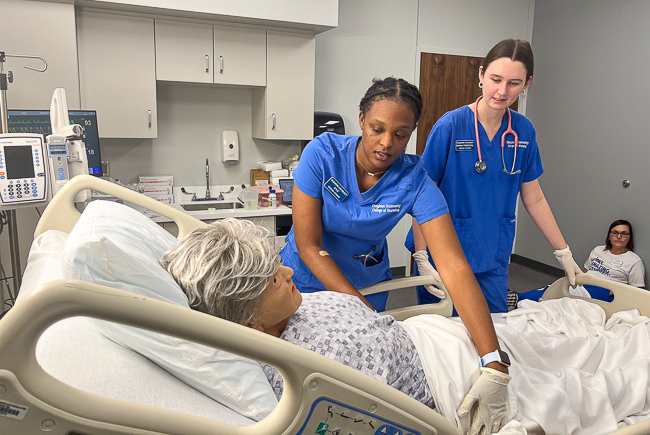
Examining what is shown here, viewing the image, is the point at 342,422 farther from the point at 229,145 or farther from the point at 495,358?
the point at 229,145

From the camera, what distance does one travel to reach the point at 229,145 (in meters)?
3.69

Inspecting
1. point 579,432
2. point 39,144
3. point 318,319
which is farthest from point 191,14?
point 579,432

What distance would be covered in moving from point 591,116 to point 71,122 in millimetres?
3886

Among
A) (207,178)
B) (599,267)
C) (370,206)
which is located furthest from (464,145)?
(599,267)

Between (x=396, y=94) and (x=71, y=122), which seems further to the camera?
(x=71, y=122)

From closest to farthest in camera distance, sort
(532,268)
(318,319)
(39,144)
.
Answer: (318,319) → (39,144) → (532,268)

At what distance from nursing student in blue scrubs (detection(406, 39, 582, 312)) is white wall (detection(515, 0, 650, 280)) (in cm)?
215

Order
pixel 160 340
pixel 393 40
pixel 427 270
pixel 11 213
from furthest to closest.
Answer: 1. pixel 393 40
2. pixel 11 213
3. pixel 427 270
4. pixel 160 340

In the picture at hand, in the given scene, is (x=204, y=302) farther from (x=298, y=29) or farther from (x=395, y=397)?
(x=298, y=29)

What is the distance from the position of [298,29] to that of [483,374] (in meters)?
2.85

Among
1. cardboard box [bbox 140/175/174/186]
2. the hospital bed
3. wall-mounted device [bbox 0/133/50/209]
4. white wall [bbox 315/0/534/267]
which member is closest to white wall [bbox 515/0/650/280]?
white wall [bbox 315/0/534/267]

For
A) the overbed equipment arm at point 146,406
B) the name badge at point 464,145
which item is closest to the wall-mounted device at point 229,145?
the name badge at point 464,145

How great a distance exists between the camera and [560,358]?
4.87ft

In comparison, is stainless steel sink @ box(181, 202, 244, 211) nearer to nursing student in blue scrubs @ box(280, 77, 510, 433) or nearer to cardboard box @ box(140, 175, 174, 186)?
cardboard box @ box(140, 175, 174, 186)
